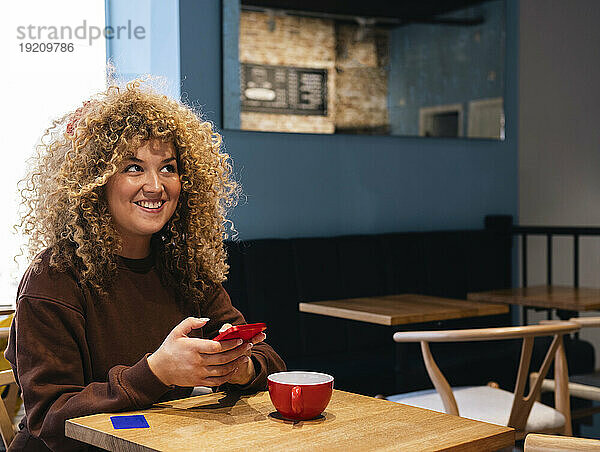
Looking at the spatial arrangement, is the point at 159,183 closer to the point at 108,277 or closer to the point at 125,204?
the point at 125,204

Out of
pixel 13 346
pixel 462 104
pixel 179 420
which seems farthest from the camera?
pixel 462 104

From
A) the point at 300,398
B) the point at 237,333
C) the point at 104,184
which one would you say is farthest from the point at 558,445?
the point at 104,184

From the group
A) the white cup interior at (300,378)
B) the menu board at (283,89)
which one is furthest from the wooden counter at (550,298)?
the white cup interior at (300,378)

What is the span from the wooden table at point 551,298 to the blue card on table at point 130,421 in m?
2.33

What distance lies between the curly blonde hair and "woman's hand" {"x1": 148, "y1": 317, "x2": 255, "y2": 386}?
10.6 inches

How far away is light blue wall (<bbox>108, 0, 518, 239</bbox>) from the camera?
3.60 metres

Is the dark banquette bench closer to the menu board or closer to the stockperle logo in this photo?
the menu board

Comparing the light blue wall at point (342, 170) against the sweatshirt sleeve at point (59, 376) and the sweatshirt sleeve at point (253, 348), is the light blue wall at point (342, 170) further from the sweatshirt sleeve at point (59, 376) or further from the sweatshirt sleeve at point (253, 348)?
the sweatshirt sleeve at point (59, 376)

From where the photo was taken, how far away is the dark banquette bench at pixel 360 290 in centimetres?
355

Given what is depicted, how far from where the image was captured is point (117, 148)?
5.28 ft

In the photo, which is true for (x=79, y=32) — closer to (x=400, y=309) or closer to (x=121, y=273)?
(x=400, y=309)

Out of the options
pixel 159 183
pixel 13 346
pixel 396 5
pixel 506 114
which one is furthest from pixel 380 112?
pixel 13 346

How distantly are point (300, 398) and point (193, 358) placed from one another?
0.63 ft

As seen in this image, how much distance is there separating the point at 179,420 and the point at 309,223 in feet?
8.69
